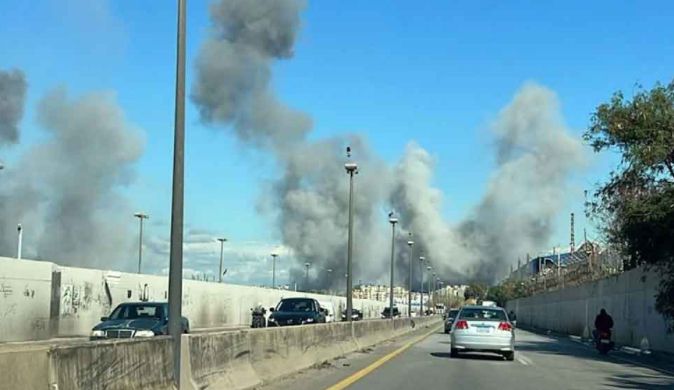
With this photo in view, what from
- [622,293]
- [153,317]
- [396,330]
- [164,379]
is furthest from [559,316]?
[164,379]

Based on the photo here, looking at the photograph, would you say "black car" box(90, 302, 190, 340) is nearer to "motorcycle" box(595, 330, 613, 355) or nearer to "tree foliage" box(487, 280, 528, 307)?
"motorcycle" box(595, 330, 613, 355)

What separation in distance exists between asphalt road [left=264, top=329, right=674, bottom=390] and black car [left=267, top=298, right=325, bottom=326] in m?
7.44

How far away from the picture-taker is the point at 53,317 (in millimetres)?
41281

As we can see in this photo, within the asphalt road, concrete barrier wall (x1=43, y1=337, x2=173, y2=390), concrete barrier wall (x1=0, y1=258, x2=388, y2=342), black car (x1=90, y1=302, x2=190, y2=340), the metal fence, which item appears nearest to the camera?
concrete barrier wall (x1=43, y1=337, x2=173, y2=390)

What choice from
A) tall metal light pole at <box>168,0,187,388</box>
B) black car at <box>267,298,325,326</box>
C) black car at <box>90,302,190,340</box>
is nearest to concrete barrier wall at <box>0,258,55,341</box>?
black car at <box>267,298,325,326</box>

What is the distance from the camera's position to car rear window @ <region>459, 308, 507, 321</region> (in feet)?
91.2

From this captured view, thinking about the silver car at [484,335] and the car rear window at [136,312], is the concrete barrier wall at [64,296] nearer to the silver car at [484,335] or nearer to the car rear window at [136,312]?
the car rear window at [136,312]

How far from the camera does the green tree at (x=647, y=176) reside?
3253cm

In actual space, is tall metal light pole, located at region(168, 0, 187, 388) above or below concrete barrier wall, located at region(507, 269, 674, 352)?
above

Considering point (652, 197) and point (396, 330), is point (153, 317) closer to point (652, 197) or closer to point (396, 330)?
point (652, 197)

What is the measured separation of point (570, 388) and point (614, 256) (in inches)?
1408

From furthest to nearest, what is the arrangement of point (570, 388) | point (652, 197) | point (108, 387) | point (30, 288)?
point (30, 288) < point (652, 197) < point (570, 388) < point (108, 387)

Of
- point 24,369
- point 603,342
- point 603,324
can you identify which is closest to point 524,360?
point 603,342

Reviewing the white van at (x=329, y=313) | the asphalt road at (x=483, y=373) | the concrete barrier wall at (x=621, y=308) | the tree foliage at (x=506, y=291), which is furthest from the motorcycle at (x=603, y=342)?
the tree foliage at (x=506, y=291)
